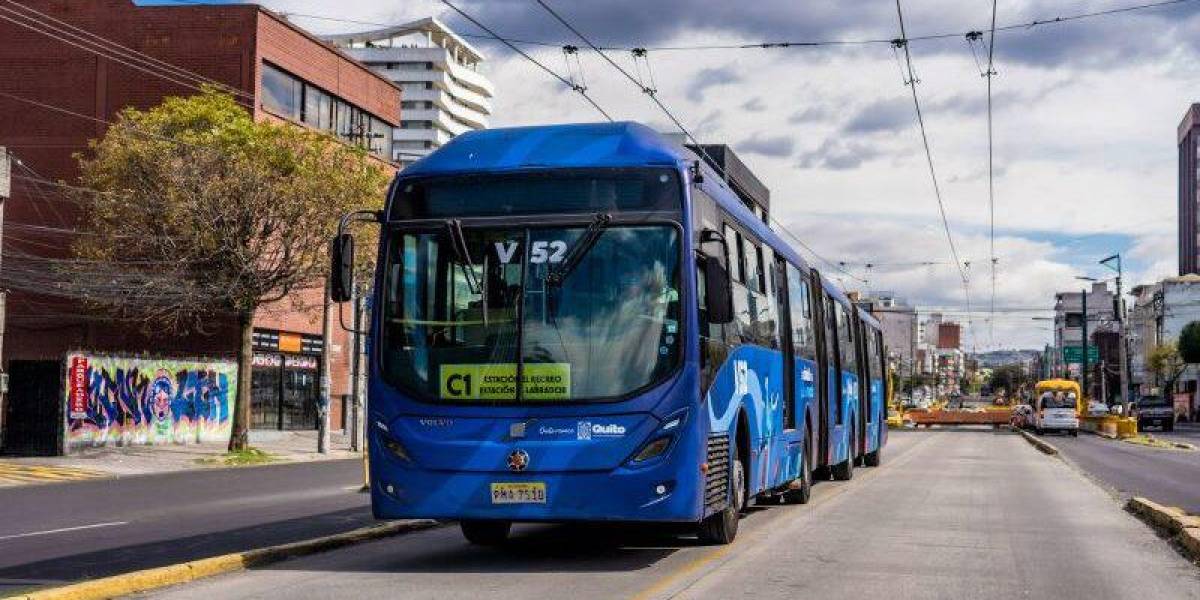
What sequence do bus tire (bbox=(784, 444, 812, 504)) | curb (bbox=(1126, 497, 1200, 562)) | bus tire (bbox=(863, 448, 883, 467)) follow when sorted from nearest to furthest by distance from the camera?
curb (bbox=(1126, 497, 1200, 562)) < bus tire (bbox=(784, 444, 812, 504)) < bus tire (bbox=(863, 448, 883, 467))

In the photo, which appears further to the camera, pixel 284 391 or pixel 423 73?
pixel 423 73

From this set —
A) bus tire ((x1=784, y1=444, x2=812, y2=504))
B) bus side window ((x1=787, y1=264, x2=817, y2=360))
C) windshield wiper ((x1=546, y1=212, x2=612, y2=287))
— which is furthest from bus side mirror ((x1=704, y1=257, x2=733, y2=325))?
bus tire ((x1=784, y1=444, x2=812, y2=504))

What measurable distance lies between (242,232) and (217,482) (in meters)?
8.95

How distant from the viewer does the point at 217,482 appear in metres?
26.0

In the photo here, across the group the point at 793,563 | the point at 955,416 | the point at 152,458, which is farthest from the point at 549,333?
the point at 955,416

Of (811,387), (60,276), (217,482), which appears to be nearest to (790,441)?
(811,387)

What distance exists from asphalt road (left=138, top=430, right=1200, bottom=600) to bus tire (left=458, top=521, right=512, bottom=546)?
6.7 inches

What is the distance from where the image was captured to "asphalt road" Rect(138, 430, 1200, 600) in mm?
9703

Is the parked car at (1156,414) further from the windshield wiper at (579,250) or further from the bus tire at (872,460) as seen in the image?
the windshield wiper at (579,250)

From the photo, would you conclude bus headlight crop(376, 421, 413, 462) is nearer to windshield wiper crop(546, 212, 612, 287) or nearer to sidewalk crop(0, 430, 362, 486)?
windshield wiper crop(546, 212, 612, 287)

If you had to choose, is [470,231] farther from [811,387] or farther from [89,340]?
[89,340]

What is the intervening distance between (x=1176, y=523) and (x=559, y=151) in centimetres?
751

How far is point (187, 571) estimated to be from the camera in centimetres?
1015

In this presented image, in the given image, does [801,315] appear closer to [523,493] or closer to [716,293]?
[716,293]
